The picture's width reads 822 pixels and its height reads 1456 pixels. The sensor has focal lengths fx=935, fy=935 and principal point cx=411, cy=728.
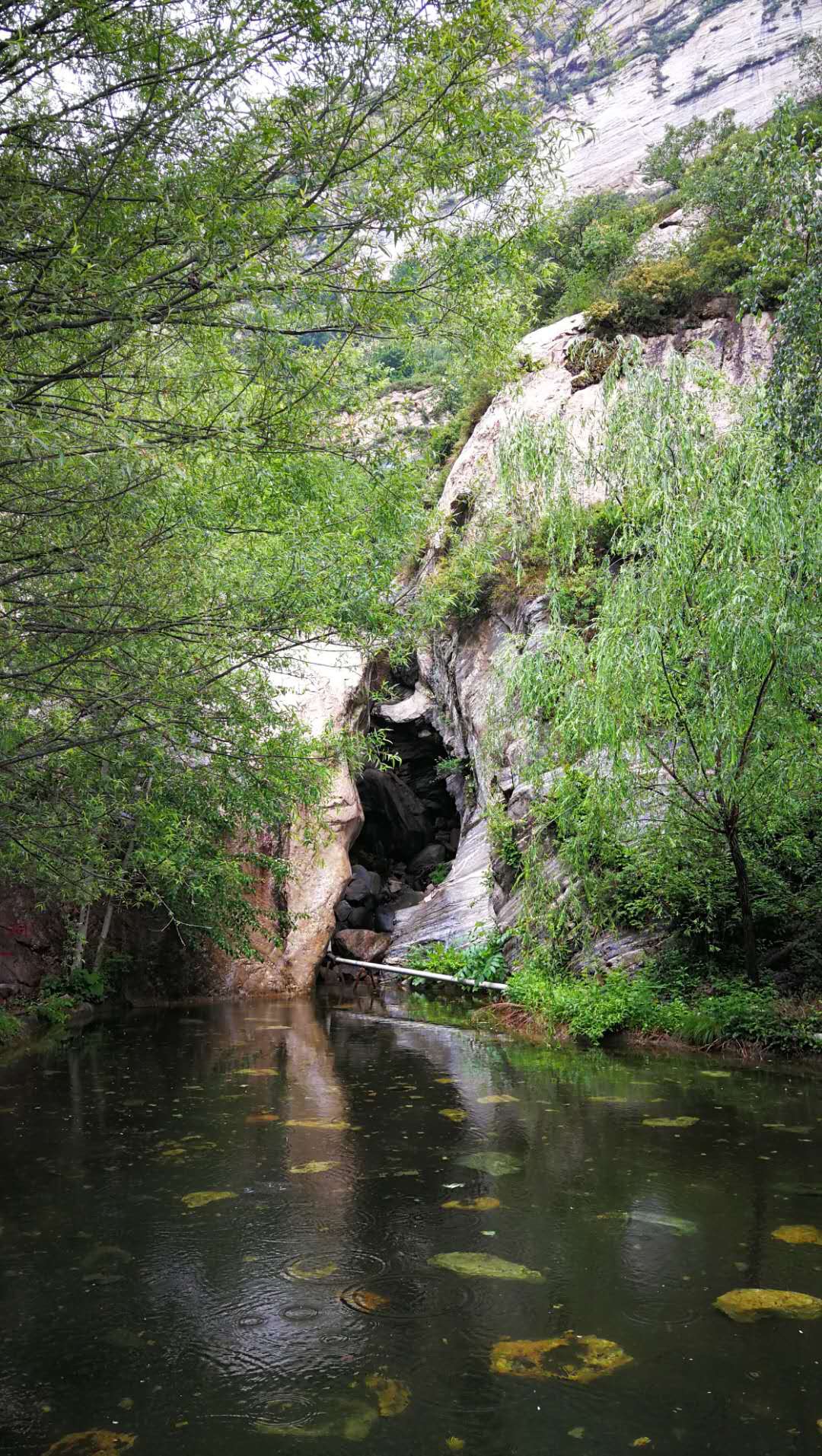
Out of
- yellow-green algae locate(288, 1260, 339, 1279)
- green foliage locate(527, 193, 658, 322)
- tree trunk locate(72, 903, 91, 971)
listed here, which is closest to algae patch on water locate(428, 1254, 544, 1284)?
yellow-green algae locate(288, 1260, 339, 1279)

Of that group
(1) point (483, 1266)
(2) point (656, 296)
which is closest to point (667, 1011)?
(1) point (483, 1266)

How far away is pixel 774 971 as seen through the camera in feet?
31.4

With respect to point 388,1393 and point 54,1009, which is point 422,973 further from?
point 388,1393

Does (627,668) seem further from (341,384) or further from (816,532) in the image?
(341,384)

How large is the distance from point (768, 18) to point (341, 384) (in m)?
58.9

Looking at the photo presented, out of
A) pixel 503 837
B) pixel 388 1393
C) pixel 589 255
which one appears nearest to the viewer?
pixel 388 1393

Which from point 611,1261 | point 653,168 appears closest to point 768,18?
point 653,168

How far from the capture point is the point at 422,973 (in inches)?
567

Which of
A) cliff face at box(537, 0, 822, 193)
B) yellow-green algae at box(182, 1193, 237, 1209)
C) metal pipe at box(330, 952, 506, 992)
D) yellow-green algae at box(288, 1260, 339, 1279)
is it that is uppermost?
cliff face at box(537, 0, 822, 193)

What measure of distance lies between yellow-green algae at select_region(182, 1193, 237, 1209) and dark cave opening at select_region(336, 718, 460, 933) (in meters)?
16.3

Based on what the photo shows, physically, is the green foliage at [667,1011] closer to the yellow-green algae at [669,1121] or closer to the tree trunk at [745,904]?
the tree trunk at [745,904]

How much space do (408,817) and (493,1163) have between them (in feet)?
57.8

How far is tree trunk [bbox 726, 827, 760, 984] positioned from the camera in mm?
8969

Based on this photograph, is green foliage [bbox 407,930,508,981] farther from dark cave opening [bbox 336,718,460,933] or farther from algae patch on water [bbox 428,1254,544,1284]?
algae patch on water [bbox 428,1254,544,1284]
